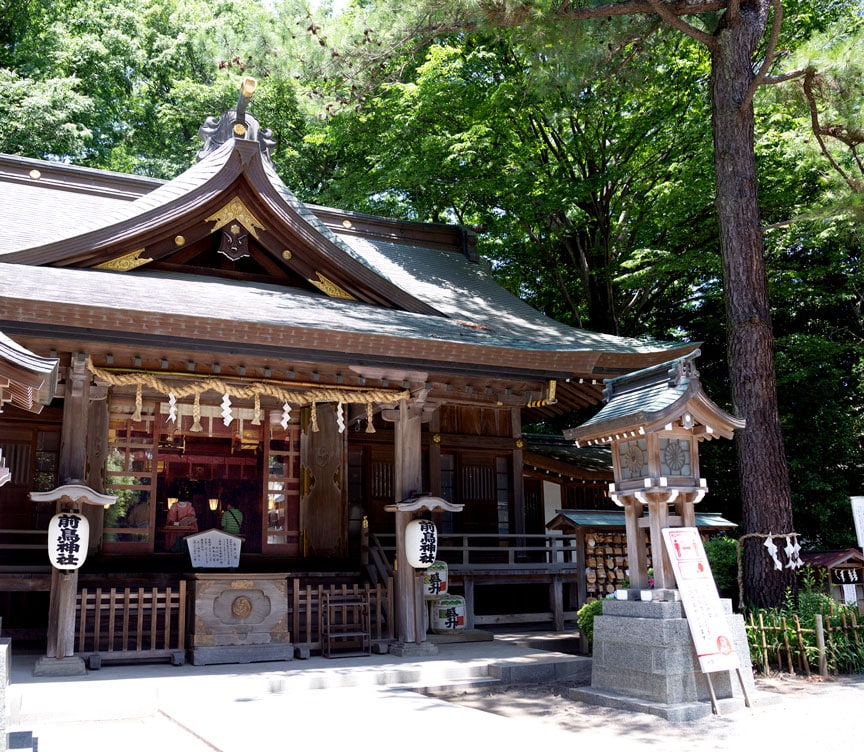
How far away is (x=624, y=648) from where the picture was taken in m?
7.90

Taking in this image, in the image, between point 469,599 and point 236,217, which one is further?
point 469,599

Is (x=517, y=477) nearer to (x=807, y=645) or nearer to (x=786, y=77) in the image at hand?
(x=807, y=645)

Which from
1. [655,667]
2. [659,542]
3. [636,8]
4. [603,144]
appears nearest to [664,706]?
[655,667]

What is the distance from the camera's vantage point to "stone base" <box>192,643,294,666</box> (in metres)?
9.56

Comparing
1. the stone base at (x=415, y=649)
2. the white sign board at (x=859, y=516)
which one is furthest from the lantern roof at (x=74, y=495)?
the white sign board at (x=859, y=516)

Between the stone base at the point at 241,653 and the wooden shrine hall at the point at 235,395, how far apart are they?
1.1 inches

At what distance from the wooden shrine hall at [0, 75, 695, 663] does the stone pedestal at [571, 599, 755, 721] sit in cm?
284

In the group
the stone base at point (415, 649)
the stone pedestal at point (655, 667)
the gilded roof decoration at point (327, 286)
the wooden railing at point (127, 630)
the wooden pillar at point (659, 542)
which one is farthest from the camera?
the gilded roof decoration at point (327, 286)

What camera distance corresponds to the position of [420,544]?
1039 cm

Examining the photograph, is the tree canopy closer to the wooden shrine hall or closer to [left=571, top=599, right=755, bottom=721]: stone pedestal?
the wooden shrine hall

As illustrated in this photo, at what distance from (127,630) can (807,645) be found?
7.83 meters

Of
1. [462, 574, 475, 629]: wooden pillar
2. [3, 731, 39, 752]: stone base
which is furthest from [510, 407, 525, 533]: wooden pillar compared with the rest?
[3, 731, 39, 752]: stone base

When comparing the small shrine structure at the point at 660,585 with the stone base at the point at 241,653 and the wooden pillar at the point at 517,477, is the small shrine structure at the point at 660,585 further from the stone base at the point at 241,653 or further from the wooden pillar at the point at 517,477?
the wooden pillar at the point at 517,477

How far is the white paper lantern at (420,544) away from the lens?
10.4 meters
